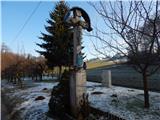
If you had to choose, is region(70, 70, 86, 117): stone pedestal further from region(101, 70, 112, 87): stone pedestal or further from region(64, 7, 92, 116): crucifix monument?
region(101, 70, 112, 87): stone pedestal

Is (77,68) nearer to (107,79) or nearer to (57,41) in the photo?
(107,79)

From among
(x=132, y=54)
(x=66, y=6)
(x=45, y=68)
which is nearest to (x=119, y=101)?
(x=132, y=54)

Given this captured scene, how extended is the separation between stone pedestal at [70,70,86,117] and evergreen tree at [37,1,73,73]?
2281cm

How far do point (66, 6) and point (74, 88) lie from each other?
27.2 metres

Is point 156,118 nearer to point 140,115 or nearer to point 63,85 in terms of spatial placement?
point 140,115

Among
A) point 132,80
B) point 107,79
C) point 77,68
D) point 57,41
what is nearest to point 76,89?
point 77,68

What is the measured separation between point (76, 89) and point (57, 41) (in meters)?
23.9

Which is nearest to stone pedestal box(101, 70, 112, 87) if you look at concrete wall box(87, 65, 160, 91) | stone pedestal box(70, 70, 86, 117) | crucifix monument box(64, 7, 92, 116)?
concrete wall box(87, 65, 160, 91)

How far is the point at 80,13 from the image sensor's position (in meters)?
12.1

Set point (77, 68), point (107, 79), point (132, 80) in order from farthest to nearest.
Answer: point (132, 80), point (107, 79), point (77, 68)

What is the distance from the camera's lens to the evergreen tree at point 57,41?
34.9m

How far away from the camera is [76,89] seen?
11211 mm

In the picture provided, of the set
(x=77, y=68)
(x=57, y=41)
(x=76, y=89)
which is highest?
(x=57, y=41)

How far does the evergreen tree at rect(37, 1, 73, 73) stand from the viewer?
3487cm
